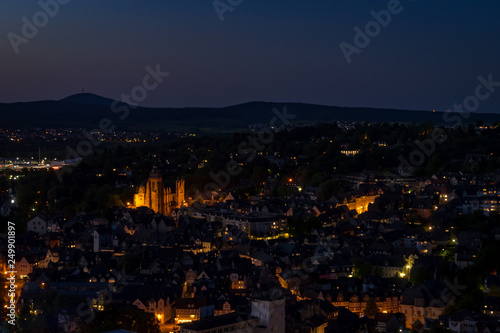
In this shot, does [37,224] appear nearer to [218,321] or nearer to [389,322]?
[389,322]

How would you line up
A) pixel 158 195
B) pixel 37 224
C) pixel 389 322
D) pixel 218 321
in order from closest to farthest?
pixel 218 321 → pixel 389 322 → pixel 37 224 → pixel 158 195

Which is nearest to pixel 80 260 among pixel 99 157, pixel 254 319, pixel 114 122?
pixel 254 319

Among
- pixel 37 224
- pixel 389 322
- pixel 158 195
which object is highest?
pixel 158 195

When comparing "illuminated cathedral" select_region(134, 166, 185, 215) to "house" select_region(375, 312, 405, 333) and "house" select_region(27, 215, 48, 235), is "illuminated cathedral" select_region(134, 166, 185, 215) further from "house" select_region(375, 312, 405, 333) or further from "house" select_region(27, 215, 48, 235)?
"house" select_region(375, 312, 405, 333)

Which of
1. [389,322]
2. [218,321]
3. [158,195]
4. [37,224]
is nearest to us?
[218,321]

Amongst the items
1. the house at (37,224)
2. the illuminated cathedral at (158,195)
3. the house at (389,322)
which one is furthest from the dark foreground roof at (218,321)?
the illuminated cathedral at (158,195)

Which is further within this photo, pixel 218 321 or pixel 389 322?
pixel 389 322

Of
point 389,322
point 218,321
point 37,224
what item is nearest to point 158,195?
point 37,224

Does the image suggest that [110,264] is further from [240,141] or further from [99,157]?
[240,141]

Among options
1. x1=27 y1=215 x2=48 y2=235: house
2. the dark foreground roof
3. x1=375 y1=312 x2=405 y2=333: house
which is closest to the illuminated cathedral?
x1=27 y1=215 x2=48 y2=235: house
